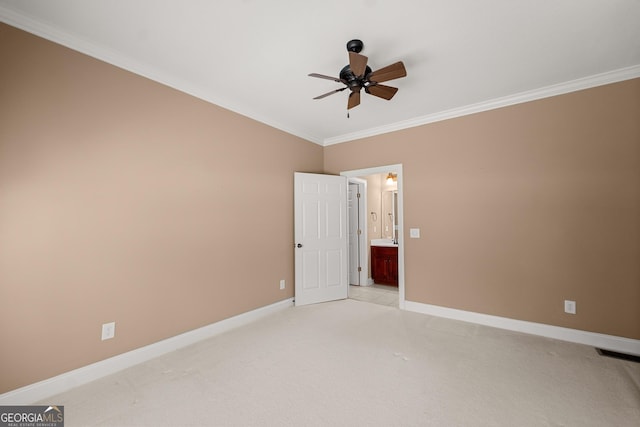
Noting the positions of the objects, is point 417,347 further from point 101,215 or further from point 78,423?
point 101,215

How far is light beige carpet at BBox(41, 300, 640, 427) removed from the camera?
5.51 ft

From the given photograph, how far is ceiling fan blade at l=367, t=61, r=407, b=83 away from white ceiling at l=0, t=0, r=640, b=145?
0.75 feet

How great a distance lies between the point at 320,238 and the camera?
4168 mm

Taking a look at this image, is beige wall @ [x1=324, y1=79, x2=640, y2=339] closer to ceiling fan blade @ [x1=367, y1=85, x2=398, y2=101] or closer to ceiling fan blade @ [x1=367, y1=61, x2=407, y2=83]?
ceiling fan blade @ [x1=367, y1=85, x2=398, y2=101]

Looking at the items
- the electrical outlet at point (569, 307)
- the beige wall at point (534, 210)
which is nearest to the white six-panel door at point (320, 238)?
the beige wall at point (534, 210)

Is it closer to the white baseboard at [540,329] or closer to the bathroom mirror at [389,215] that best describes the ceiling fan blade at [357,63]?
the white baseboard at [540,329]

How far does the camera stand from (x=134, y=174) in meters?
2.38

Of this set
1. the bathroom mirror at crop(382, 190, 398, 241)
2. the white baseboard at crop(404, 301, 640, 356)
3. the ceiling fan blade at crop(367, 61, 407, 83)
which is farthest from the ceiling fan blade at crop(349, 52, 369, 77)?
the bathroom mirror at crop(382, 190, 398, 241)

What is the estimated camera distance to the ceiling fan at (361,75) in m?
1.99

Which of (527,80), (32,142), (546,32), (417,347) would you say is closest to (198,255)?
(32,142)

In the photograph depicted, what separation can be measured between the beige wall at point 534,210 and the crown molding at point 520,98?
63mm

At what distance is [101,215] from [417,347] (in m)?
3.21

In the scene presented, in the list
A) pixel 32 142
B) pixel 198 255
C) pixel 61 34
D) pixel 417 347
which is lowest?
pixel 417 347

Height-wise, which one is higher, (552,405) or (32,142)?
(32,142)
